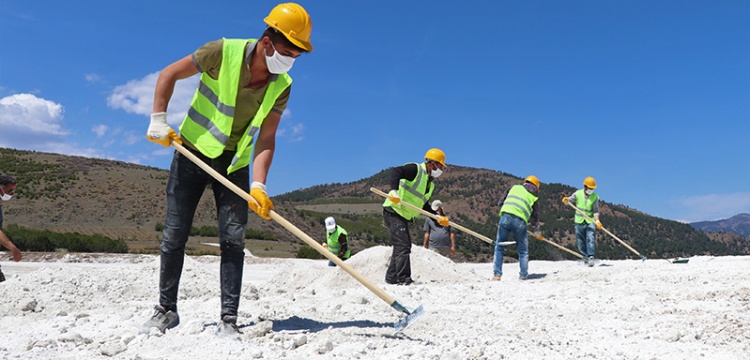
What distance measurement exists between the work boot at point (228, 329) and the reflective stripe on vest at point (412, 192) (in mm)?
3983

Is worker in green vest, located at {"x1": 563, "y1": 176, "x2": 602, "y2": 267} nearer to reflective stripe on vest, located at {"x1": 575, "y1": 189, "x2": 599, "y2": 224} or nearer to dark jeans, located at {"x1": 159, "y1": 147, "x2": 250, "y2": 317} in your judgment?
reflective stripe on vest, located at {"x1": 575, "y1": 189, "x2": 599, "y2": 224}

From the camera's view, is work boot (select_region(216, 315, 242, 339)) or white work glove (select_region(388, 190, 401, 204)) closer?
work boot (select_region(216, 315, 242, 339))

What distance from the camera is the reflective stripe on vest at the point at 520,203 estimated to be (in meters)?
8.88

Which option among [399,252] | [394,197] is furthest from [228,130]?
[399,252]

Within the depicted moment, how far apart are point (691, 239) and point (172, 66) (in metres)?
97.7

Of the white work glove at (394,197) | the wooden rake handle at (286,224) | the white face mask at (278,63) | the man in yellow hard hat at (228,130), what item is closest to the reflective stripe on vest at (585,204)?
the white work glove at (394,197)

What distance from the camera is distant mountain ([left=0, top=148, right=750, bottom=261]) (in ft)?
129

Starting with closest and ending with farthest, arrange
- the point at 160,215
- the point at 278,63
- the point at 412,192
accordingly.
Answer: the point at 278,63
the point at 412,192
the point at 160,215

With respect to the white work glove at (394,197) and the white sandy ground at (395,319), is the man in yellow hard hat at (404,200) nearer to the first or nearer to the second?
the white work glove at (394,197)

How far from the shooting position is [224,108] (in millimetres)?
3605

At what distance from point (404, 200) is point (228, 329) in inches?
167

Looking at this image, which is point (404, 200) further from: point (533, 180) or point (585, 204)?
point (585, 204)

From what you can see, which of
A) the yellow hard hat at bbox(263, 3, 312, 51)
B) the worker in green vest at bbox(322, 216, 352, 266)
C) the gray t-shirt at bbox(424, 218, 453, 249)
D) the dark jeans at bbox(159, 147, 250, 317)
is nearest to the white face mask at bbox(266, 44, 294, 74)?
the yellow hard hat at bbox(263, 3, 312, 51)

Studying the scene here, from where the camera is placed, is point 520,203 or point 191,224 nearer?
point 191,224
